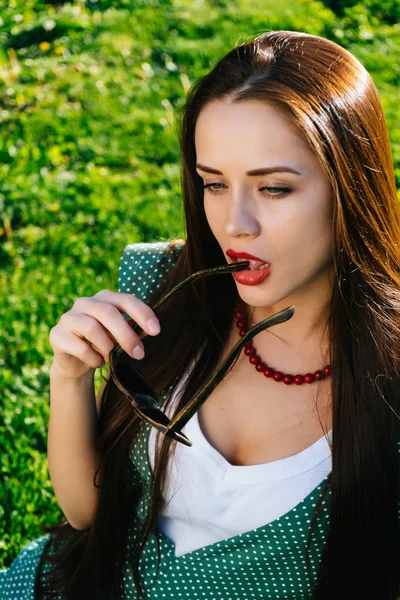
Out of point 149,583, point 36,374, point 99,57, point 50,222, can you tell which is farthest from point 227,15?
point 149,583

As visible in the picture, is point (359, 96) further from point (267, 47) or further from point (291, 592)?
point (291, 592)

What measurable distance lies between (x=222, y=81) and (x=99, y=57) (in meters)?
3.95

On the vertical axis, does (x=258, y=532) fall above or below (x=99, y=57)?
below

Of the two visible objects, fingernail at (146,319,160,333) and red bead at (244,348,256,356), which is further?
red bead at (244,348,256,356)

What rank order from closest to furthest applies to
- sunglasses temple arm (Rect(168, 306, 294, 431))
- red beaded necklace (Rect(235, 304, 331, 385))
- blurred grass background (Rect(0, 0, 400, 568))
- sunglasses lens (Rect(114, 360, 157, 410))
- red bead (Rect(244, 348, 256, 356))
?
sunglasses temple arm (Rect(168, 306, 294, 431)), sunglasses lens (Rect(114, 360, 157, 410)), red beaded necklace (Rect(235, 304, 331, 385)), red bead (Rect(244, 348, 256, 356)), blurred grass background (Rect(0, 0, 400, 568))

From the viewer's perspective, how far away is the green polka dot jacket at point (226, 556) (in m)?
2.12

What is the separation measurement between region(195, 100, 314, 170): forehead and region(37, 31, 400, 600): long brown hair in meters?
0.02

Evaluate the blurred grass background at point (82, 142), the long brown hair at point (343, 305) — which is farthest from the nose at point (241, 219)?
the blurred grass background at point (82, 142)

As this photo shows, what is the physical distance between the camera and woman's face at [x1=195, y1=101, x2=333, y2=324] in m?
1.94

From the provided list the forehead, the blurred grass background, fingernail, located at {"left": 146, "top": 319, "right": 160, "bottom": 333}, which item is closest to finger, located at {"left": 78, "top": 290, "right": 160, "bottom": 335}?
fingernail, located at {"left": 146, "top": 319, "right": 160, "bottom": 333}

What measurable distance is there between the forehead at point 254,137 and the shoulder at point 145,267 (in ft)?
1.92

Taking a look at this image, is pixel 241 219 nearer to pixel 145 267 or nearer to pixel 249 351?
pixel 249 351

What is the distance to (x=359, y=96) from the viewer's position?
208 centimetres

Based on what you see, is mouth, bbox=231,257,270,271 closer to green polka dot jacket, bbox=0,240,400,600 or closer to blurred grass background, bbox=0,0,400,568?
green polka dot jacket, bbox=0,240,400,600
